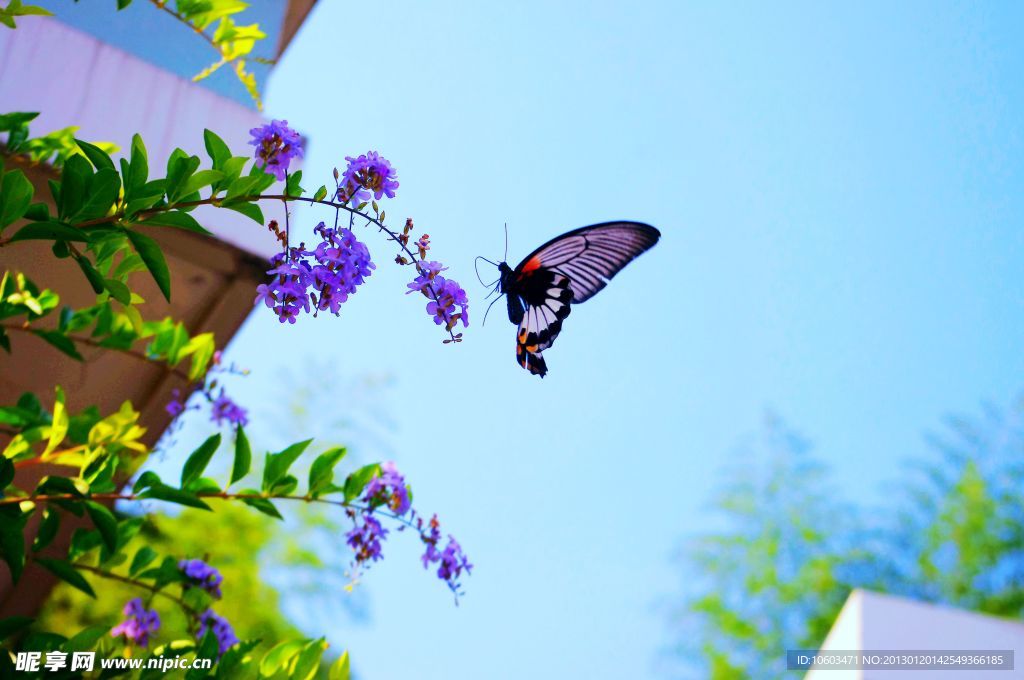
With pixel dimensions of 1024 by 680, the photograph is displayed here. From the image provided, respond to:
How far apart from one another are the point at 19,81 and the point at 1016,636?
3.67 metres

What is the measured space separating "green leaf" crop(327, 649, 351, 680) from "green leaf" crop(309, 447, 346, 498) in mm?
242

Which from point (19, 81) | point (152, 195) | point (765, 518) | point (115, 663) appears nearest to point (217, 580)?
point (115, 663)

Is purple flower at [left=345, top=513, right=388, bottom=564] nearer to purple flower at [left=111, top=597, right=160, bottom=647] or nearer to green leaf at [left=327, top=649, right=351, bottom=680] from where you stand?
green leaf at [left=327, top=649, right=351, bottom=680]

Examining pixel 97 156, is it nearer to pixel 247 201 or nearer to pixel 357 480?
pixel 247 201

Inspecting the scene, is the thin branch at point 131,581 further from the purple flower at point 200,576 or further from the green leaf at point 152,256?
the green leaf at point 152,256

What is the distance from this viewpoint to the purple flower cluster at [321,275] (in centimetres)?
86

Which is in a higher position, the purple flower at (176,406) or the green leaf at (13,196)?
the purple flower at (176,406)

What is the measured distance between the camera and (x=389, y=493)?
4.78 feet

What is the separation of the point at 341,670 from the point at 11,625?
1.47 ft

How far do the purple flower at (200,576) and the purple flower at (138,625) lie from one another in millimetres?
186

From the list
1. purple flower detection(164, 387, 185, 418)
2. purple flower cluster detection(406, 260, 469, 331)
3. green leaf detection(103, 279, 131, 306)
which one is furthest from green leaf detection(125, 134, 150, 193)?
purple flower detection(164, 387, 185, 418)

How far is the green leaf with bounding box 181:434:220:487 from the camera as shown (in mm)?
1250

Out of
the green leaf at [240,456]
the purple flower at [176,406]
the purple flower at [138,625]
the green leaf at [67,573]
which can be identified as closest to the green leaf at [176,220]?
the green leaf at [240,456]

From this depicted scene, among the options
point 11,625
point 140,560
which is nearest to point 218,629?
point 140,560
